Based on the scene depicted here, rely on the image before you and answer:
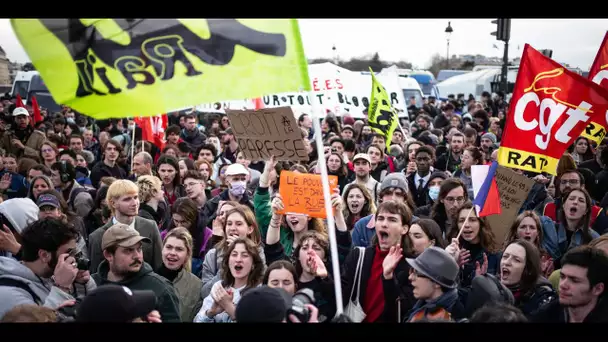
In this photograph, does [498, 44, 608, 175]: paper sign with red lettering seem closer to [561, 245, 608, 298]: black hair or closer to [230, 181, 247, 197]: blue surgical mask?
[561, 245, 608, 298]: black hair

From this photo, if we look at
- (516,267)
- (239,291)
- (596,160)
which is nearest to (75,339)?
(239,291)

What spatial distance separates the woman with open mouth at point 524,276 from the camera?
460 cm

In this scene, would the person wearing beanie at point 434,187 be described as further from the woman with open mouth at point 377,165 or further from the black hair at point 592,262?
the black hair at point 592,262

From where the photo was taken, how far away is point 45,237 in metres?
4.53

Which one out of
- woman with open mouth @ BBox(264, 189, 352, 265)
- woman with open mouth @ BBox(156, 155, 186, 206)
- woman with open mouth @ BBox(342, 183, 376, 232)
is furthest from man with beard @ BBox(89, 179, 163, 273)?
woman with open mouth @ BBox(156, 155, 186, 206)

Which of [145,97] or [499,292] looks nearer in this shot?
[145,97]

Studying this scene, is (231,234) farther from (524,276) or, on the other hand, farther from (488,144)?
(488,144)

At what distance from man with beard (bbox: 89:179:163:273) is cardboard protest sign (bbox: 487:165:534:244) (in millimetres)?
2634

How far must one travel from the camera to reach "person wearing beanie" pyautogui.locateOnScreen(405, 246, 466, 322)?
4.07 metres

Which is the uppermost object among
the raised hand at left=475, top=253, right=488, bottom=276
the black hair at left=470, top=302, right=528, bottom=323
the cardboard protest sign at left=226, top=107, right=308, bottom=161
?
the cardboard protest sign at left=226, top=107, right=308, bottom=161

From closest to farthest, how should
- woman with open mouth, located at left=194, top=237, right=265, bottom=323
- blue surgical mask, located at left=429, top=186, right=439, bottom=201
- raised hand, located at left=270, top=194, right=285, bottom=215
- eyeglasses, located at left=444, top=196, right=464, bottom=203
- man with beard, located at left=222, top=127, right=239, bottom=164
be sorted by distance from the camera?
woman with open mouth, located at left=194, top=237, right=265, bottom=323
raised hand, located at left=270, top=194, right=285, bottom=215
eyeglasses, located at left=444, top=196, right=464, bottom=203
blue surgical mask, located at left=429, top=186, right=439, bottom=201
man with beard, located at left=222, top=127, right=239, bottom=164

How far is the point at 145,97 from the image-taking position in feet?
11.4
